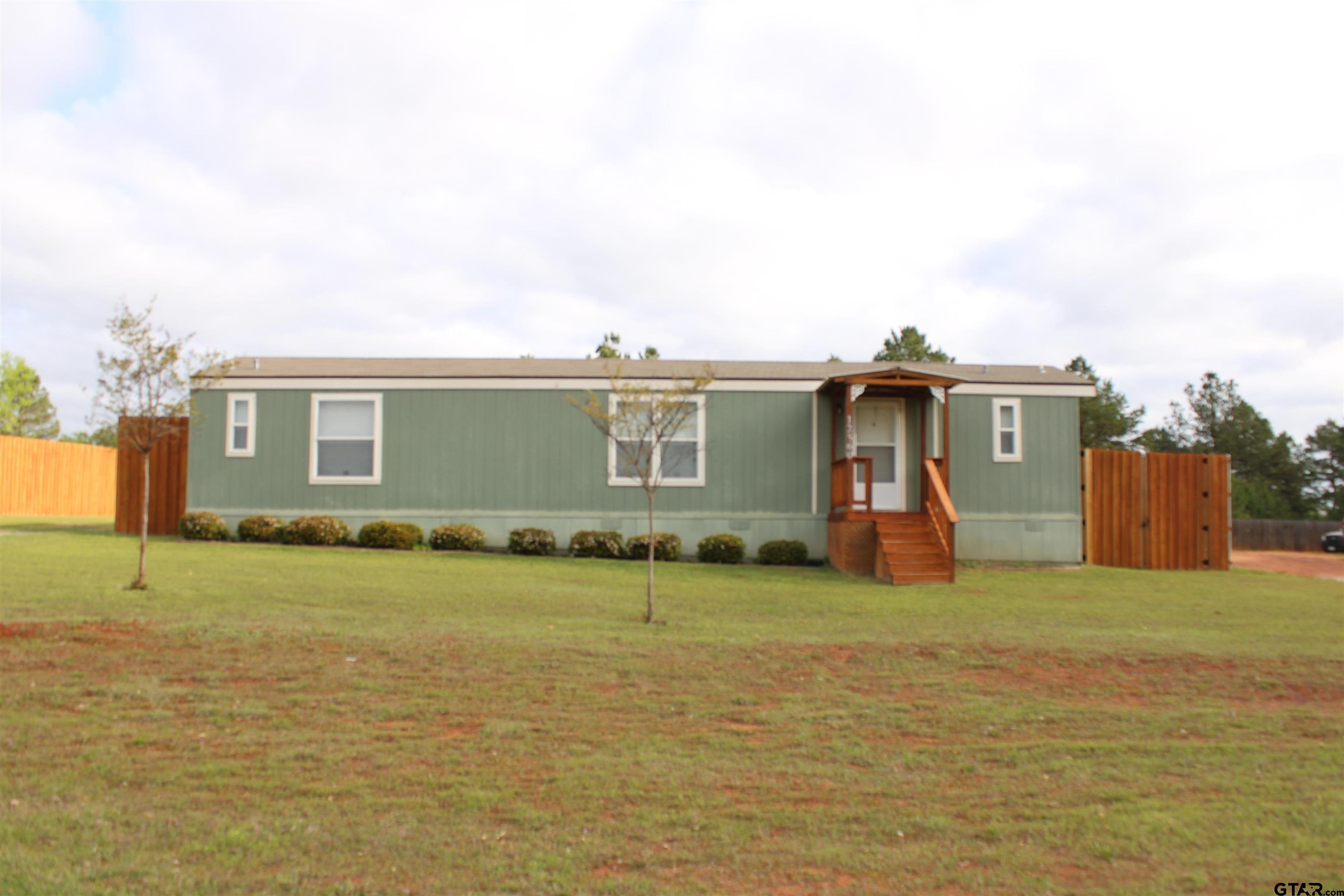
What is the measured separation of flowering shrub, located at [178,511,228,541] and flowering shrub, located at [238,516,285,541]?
0.32m

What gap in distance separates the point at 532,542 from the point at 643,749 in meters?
11.3

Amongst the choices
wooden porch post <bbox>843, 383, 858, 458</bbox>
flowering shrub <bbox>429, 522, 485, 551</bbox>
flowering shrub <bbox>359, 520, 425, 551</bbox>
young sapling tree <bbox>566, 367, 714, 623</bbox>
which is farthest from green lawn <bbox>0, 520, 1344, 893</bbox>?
flowering shrub <bbox>429, 522, 485, 551</bbox>

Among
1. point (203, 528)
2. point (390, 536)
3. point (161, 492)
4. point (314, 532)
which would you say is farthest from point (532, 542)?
point (161, 492)

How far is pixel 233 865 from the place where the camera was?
3857 mm

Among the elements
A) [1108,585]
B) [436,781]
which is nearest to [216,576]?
[436,781]

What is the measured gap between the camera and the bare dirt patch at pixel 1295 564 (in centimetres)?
1911

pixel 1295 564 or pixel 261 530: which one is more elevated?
pixel 261 530

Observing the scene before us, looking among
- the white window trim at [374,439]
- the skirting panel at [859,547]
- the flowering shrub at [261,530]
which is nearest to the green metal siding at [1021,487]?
the skirting panel at [859,547]

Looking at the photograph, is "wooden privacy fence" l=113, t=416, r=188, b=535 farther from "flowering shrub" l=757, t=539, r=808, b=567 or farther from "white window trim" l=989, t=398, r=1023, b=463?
"white window trim" l=989, t=398, r=1023, b=463

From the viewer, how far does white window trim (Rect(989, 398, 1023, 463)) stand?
17.5 meters

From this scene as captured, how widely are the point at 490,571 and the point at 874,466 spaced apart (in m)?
7.25

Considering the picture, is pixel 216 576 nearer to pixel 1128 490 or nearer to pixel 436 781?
pixel 436 781

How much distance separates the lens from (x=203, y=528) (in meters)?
16.8

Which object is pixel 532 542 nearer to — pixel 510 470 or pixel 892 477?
pixel 510 470
